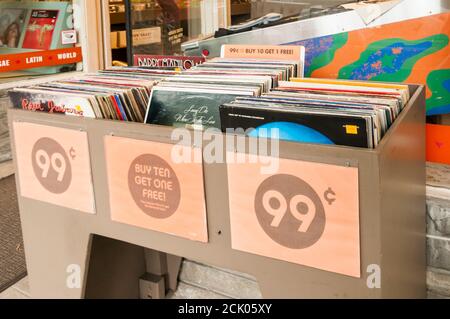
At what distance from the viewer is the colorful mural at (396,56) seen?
1.59m

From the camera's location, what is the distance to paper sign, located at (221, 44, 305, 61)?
1.33 meters

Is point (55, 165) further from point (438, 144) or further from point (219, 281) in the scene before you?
point (438, 144)

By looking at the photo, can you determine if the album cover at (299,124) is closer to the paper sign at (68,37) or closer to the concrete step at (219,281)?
the concrete step at (219,281)

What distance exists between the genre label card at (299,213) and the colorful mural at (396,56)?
2.77 ft

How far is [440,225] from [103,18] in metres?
2.84

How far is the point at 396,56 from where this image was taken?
5.39 feet

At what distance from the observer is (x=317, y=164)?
88 centimetres

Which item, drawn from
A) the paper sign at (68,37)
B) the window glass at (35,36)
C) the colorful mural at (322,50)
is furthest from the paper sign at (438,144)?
the paper sign at (68,37)

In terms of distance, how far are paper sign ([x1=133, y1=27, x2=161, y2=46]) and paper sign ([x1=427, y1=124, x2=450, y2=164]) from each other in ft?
8.44

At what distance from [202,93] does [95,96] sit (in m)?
0.24

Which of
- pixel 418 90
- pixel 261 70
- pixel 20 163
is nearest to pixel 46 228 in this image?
pixel 20 163

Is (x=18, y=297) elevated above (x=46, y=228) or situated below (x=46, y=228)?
below

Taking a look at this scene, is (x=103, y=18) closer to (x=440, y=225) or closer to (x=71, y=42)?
(x=71, y=42)

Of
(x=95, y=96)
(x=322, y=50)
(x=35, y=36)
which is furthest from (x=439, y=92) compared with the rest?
(x=35, y=36)
